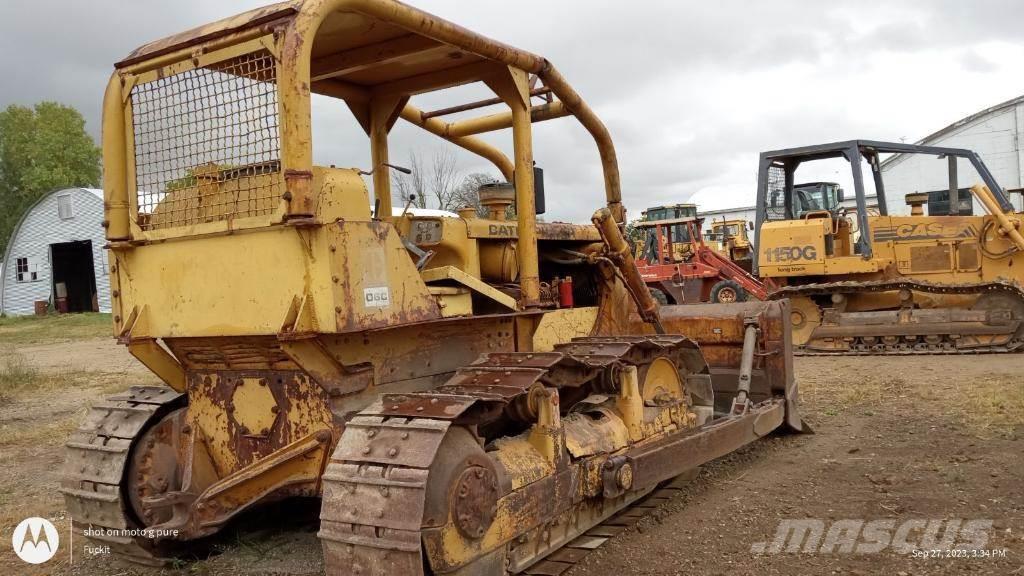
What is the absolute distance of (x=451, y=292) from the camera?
4.44 m

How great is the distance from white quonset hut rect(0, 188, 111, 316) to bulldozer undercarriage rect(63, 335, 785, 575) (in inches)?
1252

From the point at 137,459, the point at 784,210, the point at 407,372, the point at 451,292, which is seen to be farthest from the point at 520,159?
the point at 784,210

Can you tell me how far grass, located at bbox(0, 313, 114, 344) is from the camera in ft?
78.7

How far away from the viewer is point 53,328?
27594mm

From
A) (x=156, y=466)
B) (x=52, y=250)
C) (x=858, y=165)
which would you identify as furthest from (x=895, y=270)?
(x=52, y=250)

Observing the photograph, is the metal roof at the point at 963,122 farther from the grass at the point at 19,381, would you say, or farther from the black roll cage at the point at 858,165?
the grass at the point at 19,381

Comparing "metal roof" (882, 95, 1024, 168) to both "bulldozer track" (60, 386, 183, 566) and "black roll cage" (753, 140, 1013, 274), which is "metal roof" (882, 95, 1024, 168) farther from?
"bulldozer track" (60, 386, 183, 566)

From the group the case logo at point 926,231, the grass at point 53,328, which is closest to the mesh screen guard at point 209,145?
the case logo at point 926,231

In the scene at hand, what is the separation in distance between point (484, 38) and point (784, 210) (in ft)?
35.9

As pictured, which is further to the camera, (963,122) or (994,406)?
(963,122)

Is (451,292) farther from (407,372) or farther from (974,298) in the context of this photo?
(974,298)

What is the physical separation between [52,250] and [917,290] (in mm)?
34876

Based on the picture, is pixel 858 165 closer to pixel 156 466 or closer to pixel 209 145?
pixel 209 145

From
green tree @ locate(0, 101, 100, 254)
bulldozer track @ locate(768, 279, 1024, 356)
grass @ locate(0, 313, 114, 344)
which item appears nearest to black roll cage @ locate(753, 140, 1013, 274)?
bulldozer track @ locate(768, 279, 1024, 356)
